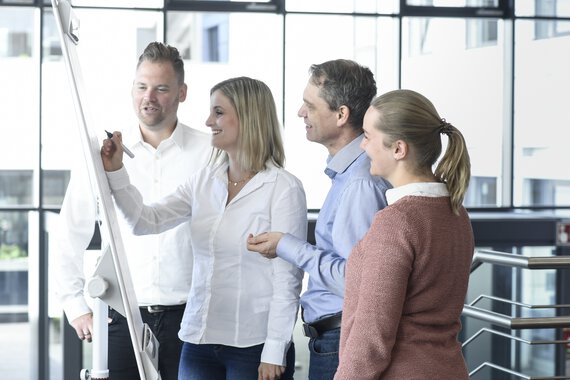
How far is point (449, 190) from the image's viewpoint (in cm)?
200

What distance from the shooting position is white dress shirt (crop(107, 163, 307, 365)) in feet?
8.30

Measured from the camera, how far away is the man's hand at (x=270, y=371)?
8.11ft

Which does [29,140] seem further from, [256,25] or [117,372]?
[117,372]

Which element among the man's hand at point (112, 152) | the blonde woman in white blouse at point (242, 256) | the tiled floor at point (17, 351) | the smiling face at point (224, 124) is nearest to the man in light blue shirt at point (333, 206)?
the blonde woman in white blouse at point (242, 256)

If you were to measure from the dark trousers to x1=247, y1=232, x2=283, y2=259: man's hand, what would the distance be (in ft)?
1.85

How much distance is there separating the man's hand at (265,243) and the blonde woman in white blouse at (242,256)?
0.42 ft

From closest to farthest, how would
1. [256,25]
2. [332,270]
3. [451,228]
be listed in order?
[451,228] < [332,270] < [256,25]

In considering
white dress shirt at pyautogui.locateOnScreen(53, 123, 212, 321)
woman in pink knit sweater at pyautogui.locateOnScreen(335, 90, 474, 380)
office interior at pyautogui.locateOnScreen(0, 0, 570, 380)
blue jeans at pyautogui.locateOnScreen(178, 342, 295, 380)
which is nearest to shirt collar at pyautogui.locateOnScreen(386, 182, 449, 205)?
woman in pink knit sweater at pyautogui.locateOnScreen(335, 90, 474, 380)

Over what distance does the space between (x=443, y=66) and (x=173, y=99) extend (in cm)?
367

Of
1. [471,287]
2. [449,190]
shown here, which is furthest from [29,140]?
[449,190]

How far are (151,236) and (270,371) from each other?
645mm

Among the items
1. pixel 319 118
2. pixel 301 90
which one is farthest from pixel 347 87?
pixel 301 90

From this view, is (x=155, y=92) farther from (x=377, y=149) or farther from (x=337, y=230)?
(x=377, y=149)

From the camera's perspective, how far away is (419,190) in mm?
1963
